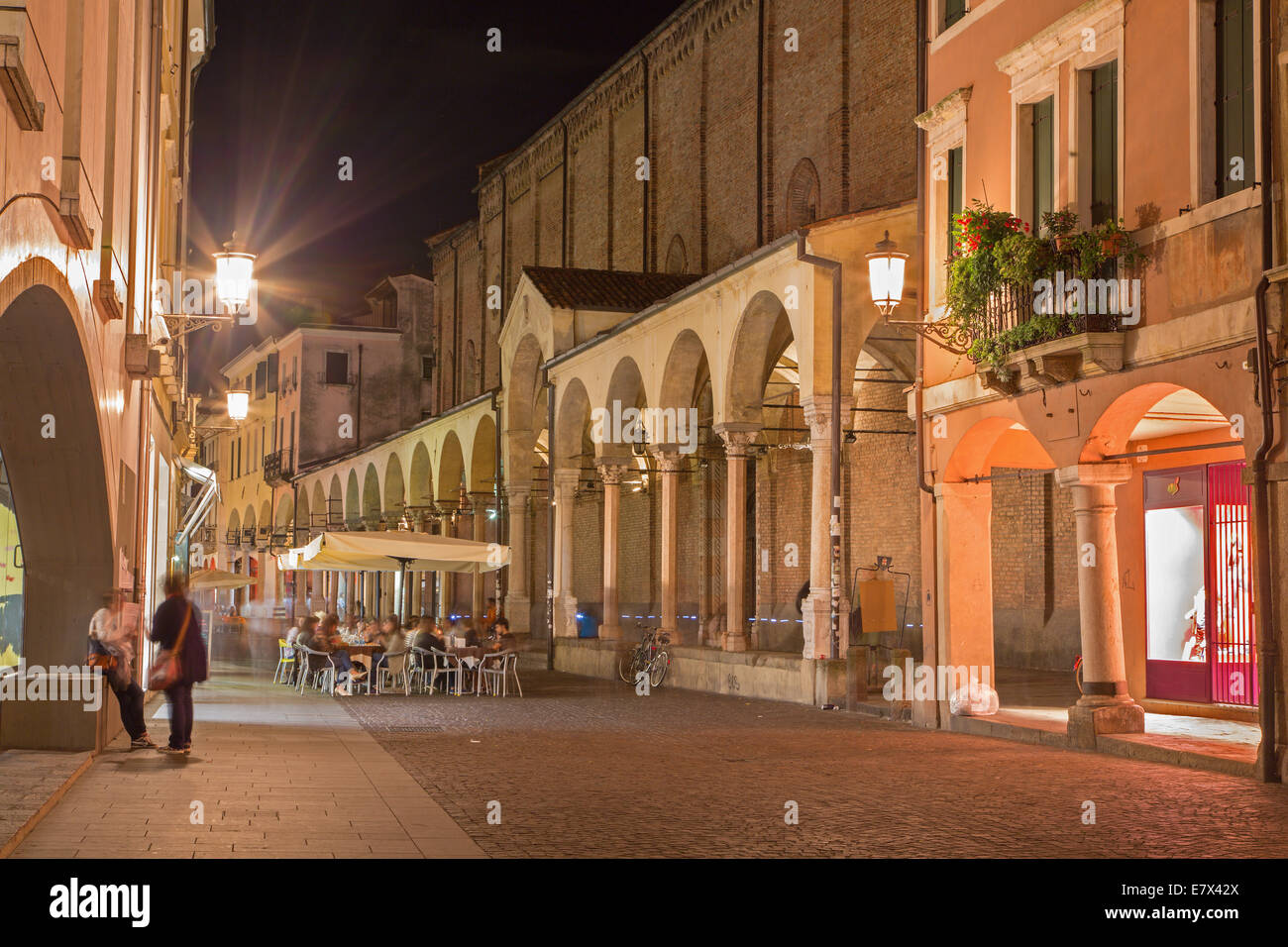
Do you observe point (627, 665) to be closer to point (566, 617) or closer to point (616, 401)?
point (566, 617)

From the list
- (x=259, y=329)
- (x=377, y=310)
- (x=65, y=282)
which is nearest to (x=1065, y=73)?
(x=65, y=282)

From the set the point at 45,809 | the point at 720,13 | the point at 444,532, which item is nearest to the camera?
the point at 45,809

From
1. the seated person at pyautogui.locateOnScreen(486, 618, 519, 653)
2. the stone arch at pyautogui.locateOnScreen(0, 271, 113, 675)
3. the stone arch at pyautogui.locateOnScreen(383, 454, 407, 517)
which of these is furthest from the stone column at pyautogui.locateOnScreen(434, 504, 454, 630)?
the stone arch at pyautogui.locateOnScreen(0, 271, 113, 675)

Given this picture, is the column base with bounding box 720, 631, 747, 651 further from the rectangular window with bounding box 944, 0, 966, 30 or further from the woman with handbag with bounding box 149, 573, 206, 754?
the woman with handbag with bounding box 149, 573, 206, 754

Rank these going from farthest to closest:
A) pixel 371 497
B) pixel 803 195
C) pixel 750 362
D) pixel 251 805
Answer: pixel 371 497
pixel 803 195
pixel 750 362
pixel 251 805

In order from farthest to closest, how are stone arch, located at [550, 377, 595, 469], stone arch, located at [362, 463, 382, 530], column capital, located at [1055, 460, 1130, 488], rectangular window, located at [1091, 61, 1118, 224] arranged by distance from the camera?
stone arch, located at [362, 463, 382, 530], stone arch, located at [550, 377, 595, 469], column capital, located at [1055, 460, 1130, 488], rectangular window, located at [1091, 61, 1118, 224]

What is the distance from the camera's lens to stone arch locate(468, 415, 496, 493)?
3584 cm

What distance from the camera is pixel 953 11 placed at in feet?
53.9

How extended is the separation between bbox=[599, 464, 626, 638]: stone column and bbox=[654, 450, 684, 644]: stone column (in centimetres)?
248

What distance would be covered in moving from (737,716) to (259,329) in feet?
209

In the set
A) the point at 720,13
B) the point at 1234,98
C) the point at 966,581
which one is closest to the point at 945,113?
the point at 1234,98

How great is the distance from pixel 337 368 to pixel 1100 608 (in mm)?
52701
